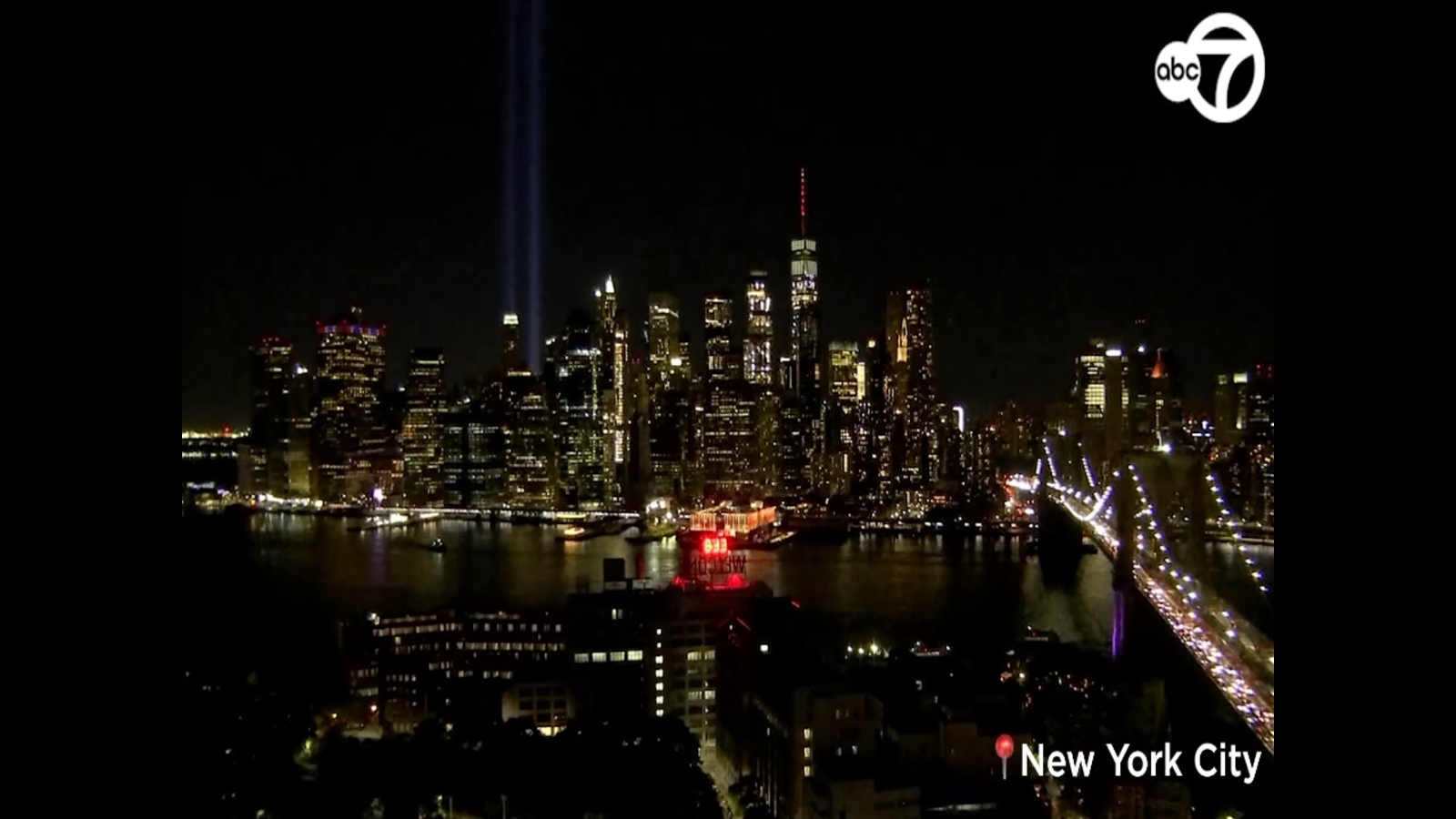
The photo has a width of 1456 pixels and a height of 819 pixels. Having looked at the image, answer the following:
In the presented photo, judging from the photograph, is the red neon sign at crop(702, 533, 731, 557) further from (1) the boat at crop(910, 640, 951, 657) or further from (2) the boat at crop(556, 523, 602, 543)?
(1) the boat at crop(910, 640, 951, 657)

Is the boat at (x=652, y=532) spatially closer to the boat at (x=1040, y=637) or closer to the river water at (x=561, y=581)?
the river water at (x=561, y=581)

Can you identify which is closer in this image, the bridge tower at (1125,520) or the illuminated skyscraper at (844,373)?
the bridge tower at (1125,520)

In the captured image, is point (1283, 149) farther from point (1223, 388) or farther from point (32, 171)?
point (1223, 388)

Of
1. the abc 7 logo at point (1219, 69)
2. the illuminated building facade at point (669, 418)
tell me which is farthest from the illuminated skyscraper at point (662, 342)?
the abc 7 logo at point (1219, 69)

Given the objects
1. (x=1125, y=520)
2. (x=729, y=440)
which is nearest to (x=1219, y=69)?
(x=1125, y=520)

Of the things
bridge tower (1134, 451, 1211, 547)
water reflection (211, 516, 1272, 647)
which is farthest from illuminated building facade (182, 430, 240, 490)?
bridge tower (1134, 451, 1211, 547)

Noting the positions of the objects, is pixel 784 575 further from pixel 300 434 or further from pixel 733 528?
pixel 300 434
